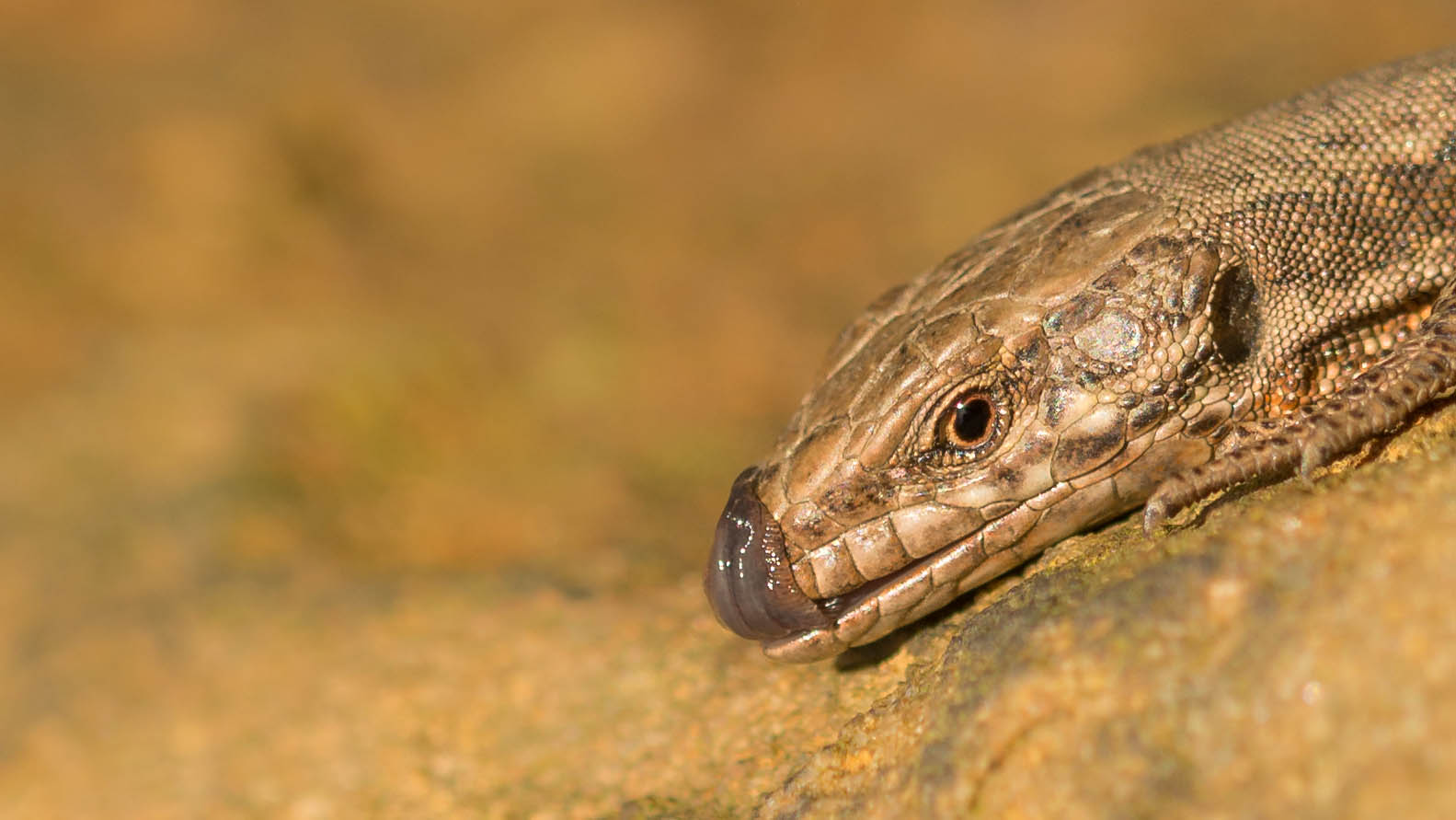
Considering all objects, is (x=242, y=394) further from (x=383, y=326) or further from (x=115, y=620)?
(x=115, y=620)

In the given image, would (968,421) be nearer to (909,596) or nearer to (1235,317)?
(909,596)

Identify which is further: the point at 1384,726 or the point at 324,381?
the point at 324,381

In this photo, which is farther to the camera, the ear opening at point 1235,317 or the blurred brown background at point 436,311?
the blurred brown background at point 436,311

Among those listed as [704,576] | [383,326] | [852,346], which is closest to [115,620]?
[383,326]

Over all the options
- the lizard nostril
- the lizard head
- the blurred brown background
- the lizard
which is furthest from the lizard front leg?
the blurred brown background

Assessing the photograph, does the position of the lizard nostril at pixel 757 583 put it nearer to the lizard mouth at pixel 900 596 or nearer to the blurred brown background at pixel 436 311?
the lizard mouth at pixel 900 596

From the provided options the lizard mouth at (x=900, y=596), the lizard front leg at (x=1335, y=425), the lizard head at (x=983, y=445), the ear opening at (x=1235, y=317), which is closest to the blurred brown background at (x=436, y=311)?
the lizard mouth at (x=900, y=596)

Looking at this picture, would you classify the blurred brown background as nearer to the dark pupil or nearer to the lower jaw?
the lower jaw
